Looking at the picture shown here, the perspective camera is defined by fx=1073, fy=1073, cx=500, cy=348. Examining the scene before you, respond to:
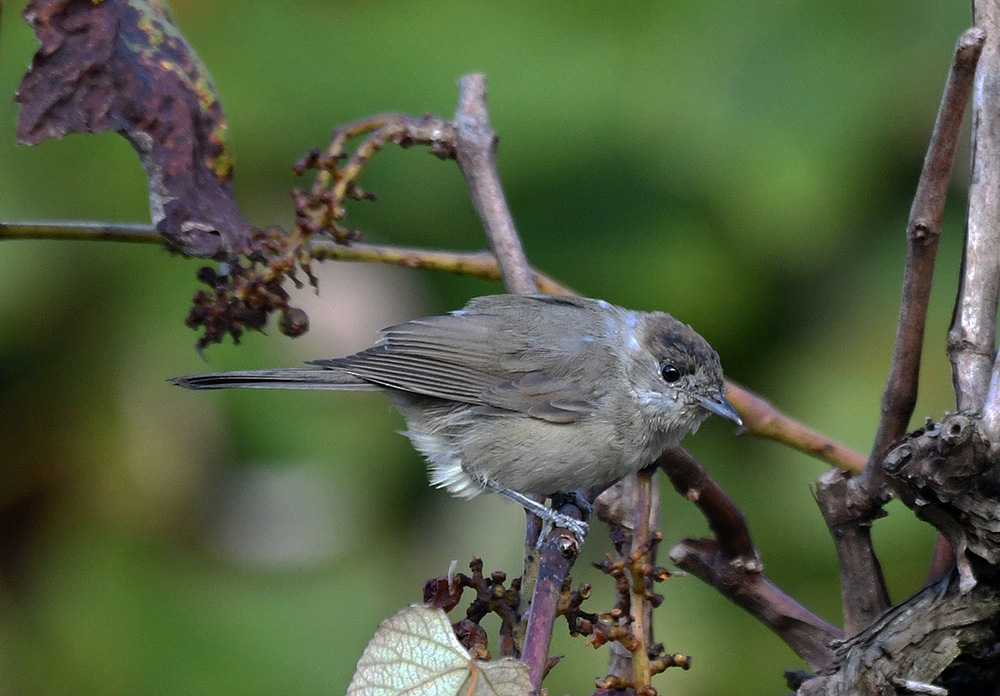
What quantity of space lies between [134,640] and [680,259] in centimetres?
234

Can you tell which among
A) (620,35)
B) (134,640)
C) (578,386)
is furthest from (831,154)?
(134,640)

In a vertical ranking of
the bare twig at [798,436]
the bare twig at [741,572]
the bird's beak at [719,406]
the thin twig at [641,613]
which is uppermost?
the bird's beak at [719,406]

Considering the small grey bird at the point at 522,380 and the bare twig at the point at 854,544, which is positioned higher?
the small grey bird at the point at 522,380

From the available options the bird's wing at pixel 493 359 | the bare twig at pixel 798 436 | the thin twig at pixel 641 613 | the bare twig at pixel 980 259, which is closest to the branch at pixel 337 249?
the bird's wing at pixel 493 359

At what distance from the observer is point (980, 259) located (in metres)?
1.95

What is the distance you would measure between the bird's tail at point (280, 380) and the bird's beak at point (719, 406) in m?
1.04

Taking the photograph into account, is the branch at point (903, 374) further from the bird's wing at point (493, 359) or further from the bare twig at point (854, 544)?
the bird's wing at point (493, 359)

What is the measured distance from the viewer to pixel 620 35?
4.19m

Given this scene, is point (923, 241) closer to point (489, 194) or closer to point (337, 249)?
point (489, 194)

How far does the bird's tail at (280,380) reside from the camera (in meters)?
3.06

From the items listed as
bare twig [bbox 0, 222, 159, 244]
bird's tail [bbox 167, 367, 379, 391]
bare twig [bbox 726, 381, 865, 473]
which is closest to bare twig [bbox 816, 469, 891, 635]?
bare twig [bbox 726, 381, 865, 473]

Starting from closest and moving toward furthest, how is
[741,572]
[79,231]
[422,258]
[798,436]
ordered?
[741,572]
[79,231]
[798,436]
[422,258]

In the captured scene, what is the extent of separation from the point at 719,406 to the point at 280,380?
4.37 feet

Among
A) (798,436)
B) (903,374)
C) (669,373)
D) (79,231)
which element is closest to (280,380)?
(79,231)
